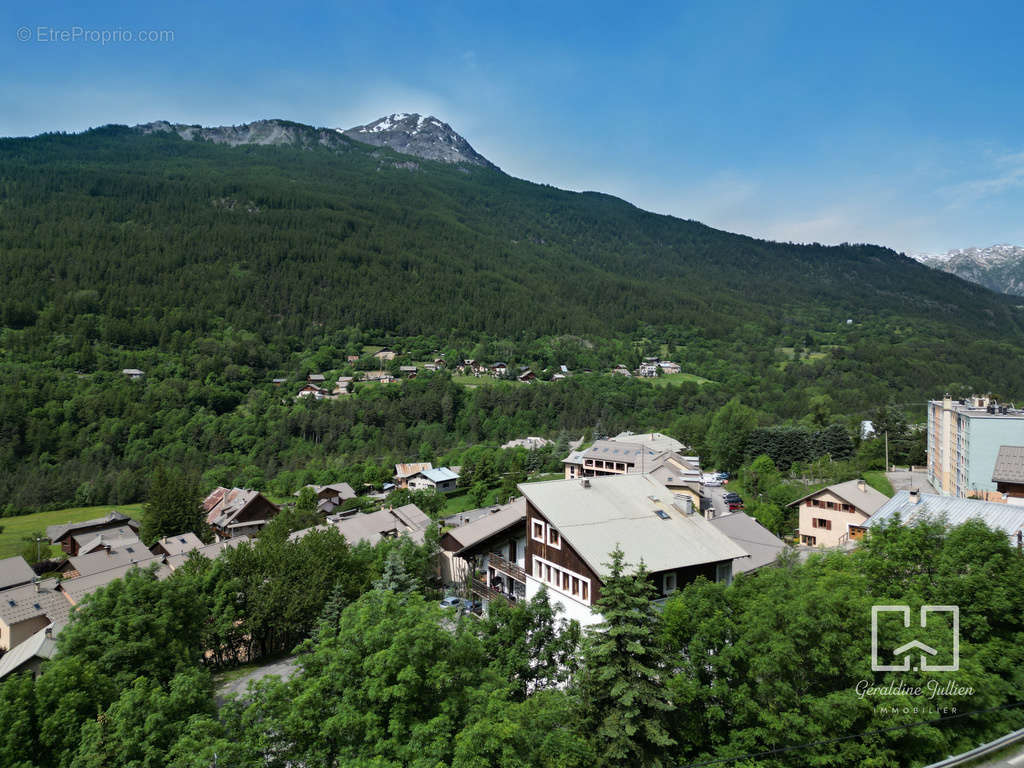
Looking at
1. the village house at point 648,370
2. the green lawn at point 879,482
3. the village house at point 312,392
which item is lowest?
the green lawn at point 879,482

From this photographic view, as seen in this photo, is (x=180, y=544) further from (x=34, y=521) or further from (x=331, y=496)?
(x=34, y=521)

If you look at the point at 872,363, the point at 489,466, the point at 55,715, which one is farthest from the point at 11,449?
the point at 872,363

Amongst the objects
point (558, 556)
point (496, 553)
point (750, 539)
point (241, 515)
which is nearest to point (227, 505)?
point (241, 515)

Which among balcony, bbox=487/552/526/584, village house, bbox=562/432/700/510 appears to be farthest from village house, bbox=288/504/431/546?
village house, bbox=562/432/700/510

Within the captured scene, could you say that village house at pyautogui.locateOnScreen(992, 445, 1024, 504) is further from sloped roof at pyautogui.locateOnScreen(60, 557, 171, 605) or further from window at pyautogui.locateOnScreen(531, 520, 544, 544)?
sloped roof at pyautogui.locateOnScreen(60, 557, 171, 605)

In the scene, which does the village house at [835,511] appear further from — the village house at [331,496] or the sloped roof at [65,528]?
the sloped roof at [65,528]

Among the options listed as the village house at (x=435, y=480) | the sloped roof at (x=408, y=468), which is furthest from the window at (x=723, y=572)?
the sloped roof at (x=408, y=468)
